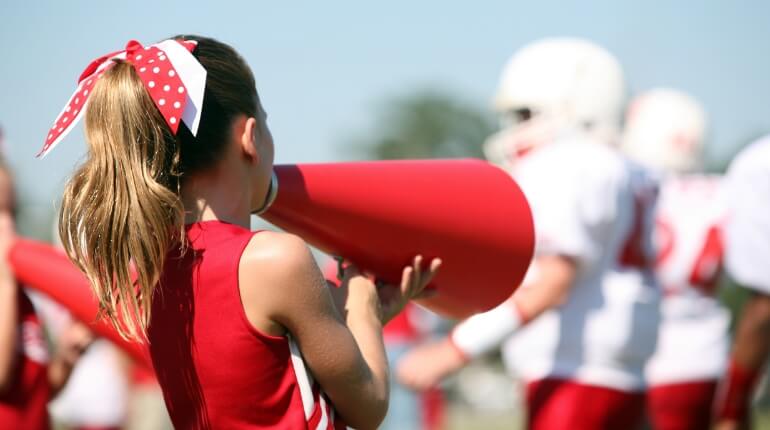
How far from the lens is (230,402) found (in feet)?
6.01

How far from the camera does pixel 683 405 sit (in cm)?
483

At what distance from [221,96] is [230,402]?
0.50 m

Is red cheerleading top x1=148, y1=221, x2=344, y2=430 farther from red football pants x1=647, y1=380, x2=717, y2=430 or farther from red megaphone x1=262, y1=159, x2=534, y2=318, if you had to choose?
red football pants x1=647, y1=380, x2=717, y2=430

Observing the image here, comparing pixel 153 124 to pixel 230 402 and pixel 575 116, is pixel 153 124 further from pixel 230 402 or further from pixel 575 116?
pixel 575 116

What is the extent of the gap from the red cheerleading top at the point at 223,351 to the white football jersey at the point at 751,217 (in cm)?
223

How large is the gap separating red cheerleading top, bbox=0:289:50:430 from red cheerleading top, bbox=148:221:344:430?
53.7 inches

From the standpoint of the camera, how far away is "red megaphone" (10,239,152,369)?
8.66 feet

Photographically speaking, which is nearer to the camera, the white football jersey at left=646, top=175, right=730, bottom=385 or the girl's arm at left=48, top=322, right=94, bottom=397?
the girl's arm at left=48, top=322, right=94, bottom=397

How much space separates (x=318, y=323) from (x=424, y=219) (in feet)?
1.36

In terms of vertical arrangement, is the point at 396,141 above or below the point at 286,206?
below

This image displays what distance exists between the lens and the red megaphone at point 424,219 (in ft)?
6.56

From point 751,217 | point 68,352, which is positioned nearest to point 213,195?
point 68,352

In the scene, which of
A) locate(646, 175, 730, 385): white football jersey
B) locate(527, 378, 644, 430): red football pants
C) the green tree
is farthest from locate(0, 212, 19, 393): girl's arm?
the green tree

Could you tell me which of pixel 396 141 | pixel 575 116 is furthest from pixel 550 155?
pixel 396 141
